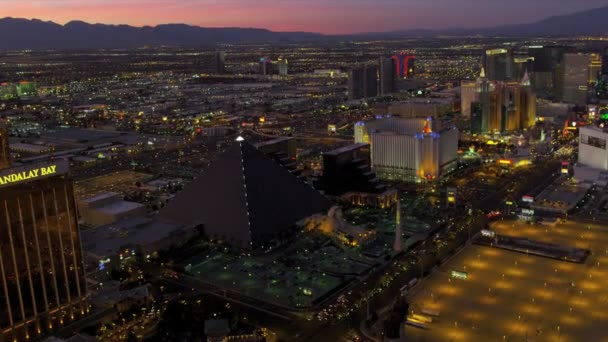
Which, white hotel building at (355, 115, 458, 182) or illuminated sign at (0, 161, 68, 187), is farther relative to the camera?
white hotel building at (355, 115, 458, 182)

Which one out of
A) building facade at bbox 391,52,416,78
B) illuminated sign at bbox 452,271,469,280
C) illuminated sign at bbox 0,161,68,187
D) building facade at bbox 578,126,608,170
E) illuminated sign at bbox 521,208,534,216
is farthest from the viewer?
building facade at bbox 391,52,416,78

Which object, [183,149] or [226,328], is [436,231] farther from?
[183,149]

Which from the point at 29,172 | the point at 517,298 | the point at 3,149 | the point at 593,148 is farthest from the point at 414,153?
the point at 29,172

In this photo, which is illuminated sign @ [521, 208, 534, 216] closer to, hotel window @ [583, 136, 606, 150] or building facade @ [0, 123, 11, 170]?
hotel window @ [583, 136, 606, 150]

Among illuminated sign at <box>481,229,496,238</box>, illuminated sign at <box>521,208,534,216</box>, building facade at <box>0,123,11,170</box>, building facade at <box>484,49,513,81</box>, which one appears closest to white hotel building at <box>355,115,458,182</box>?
illuminated sign at <box>521,208,534,216</box>

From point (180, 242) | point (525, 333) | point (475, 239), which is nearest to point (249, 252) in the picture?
point (180, 242)

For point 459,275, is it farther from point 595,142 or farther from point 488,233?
point 595,142

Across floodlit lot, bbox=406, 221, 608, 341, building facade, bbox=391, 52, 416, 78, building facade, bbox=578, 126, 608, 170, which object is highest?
building facade, bbox=391, 52, 416, 78
